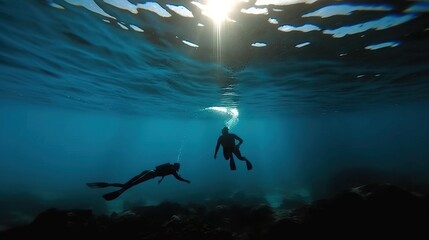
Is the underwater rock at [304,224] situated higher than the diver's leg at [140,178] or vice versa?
the diver's leg at [140,178]

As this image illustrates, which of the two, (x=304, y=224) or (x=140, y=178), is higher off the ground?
(x=140, y=178)

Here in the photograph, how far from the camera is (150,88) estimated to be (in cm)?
2305

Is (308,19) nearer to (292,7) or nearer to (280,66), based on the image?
(292,7)

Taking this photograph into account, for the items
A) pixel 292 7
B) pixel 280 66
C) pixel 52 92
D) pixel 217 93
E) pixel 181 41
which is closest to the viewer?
pixel 292 7

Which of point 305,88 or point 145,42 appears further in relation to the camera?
point 305,88

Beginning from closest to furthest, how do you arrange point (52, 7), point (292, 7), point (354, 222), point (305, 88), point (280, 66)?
1. point (354, 222)
2. point (292, 7)
3. point (52, 7)
4. point (280, 66)
5. point (305, 88)

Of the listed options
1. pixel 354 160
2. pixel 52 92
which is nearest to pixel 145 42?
pixel 52 92

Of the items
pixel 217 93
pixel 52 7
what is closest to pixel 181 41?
pixel 52 7

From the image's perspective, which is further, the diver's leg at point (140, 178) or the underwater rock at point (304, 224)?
the diver's leg at point (140, 178)

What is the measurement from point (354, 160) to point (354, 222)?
169 feet

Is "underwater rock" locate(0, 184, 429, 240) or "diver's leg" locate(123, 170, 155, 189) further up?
"diver's leg" locate(123, 170, 155, 189)

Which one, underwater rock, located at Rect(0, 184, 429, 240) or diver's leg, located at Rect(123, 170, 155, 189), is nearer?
underwater rock, located at Rect(0, 184, 429, 240)

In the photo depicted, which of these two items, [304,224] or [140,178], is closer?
[304,224]

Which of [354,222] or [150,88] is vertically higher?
[150,88]
